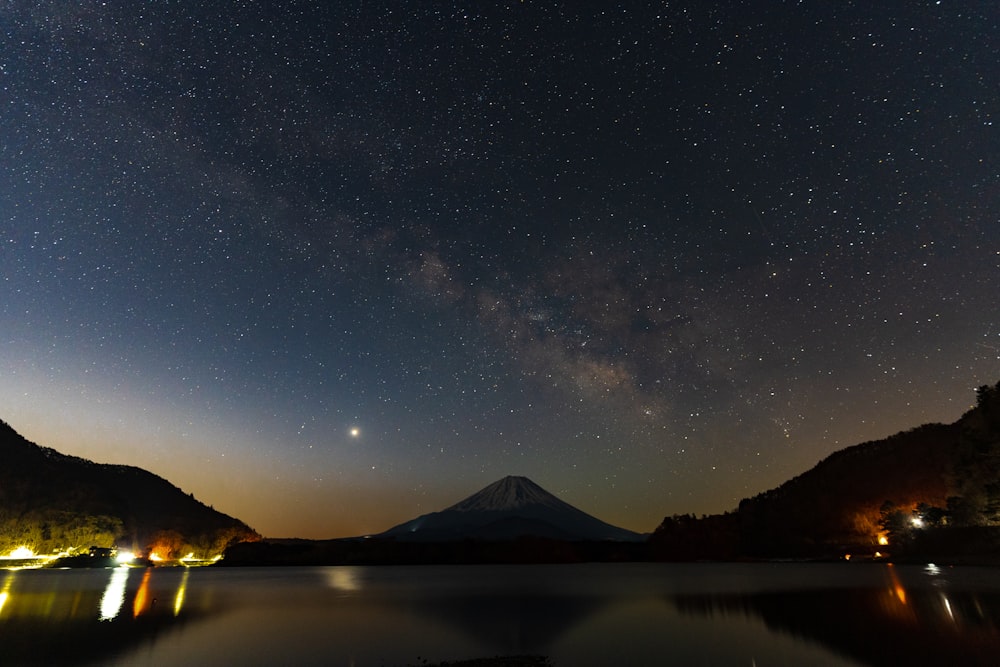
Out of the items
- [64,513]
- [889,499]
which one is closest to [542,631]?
[889,499]

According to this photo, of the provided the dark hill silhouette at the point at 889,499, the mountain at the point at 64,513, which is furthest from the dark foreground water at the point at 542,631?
the mountain at the point at 64,513

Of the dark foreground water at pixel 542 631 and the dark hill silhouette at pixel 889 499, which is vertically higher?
the dark hill silhouette at pixel 889 499

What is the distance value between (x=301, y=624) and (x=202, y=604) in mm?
18318

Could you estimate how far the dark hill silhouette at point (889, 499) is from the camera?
Answer: 6425 centimetres

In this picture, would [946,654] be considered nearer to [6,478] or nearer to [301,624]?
[301,624]

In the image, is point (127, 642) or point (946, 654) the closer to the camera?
point (946, 654)

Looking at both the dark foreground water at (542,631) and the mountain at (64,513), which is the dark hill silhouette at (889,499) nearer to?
the dark foreground water at (542,631)

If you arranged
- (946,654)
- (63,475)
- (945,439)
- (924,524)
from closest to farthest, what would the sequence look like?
1. (946,654)
2. (924,524)
3. (945,439)
4. (63,475)

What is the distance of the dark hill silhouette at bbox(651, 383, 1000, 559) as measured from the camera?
211 feet

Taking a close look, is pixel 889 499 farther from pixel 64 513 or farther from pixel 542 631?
pixel 64 513

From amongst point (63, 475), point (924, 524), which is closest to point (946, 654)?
point (924, 524)

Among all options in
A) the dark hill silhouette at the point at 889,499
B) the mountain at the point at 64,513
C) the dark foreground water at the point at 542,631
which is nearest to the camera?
the dark foreground water at the point at 542,631

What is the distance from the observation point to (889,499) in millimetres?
132250

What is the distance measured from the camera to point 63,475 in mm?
157750
